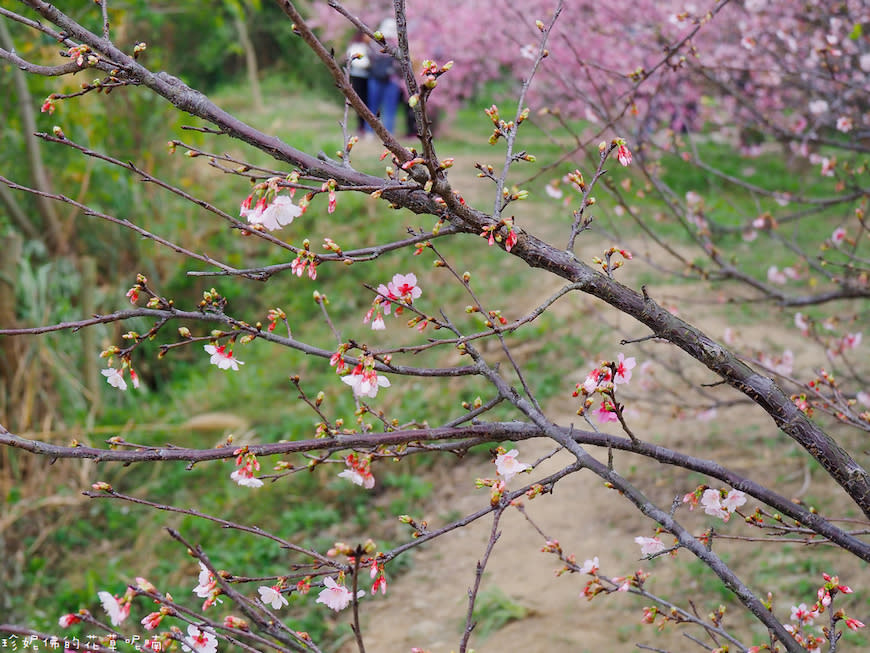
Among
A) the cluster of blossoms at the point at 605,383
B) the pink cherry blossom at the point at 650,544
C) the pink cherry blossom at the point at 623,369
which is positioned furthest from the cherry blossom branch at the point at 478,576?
the pink cherry blossom at the point at 650,544

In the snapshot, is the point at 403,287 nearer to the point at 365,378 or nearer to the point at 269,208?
the point at 365,378

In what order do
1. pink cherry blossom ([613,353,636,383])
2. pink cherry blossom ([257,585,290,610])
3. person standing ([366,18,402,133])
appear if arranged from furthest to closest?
person standing ([366,18,402,133]), pink cherry blossom ([613,353,636,383]), pink cherry blossom ([257,585,290,610])

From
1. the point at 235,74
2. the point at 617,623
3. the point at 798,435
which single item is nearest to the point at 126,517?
the point at 617,623

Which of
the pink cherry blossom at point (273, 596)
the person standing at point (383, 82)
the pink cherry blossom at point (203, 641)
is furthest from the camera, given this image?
the person standing at point (383, 82)

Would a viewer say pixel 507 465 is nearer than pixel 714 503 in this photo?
Yes

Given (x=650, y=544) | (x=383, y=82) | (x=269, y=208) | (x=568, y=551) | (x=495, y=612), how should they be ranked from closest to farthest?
1. (x=269, y=208)
2. (x=650, y=544)
3. (x=495, y=612)
4. (x=568, y=551)
5. (x=383, y=82)

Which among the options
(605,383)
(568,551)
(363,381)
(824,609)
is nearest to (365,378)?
(363,381)

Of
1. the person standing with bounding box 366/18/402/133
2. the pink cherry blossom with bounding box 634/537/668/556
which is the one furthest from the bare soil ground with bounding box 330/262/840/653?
the person standing with bounding box 366/18/402/133

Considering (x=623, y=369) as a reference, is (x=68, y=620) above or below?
below

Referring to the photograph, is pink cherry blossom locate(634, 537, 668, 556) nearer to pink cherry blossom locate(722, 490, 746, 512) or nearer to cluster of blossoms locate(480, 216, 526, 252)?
pink cherry blossom locate(722, 490, 746, 512)

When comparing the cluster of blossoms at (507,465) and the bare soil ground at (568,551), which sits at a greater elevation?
the bare soil ground at (568,551)

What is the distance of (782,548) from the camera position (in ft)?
12.8

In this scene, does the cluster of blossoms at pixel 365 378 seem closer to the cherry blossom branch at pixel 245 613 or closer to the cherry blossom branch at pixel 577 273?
the cherry blossom branch at pixel 577 273

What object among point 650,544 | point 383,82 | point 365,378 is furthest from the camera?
point 383,82
